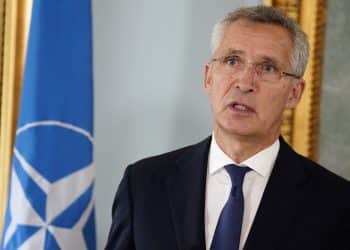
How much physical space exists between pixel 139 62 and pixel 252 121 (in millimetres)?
693

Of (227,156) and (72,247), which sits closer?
(227,156)

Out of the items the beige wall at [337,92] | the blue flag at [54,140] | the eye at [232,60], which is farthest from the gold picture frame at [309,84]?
the blue flag at [54,140]

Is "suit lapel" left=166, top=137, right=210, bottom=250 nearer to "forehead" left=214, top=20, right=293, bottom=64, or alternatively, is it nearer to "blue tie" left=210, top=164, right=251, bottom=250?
"blue tie" left=210, top=164, right=251, bottom=250

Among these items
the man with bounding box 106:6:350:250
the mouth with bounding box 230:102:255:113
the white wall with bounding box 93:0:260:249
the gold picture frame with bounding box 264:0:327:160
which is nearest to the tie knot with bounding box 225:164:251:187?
the man with bounding box 106:6:350:250

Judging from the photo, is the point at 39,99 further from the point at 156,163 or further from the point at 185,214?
the point at 185,214

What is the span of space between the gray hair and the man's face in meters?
0.01

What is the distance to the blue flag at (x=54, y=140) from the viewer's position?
5.22 feet

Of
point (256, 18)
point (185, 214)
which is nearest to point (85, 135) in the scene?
point (185, 214)

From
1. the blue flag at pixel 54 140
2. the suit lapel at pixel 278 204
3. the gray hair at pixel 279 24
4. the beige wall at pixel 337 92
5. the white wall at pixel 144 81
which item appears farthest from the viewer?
the white wall at pixel 144 81

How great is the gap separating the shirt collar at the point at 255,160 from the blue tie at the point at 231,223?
56 millimetres

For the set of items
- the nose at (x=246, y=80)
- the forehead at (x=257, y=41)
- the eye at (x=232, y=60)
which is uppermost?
the forehead at (x=257, y=41)

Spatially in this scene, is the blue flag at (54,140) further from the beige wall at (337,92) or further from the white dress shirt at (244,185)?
the beige wall at (337,92)

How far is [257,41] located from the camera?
1326mm

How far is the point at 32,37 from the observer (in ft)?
5.37
